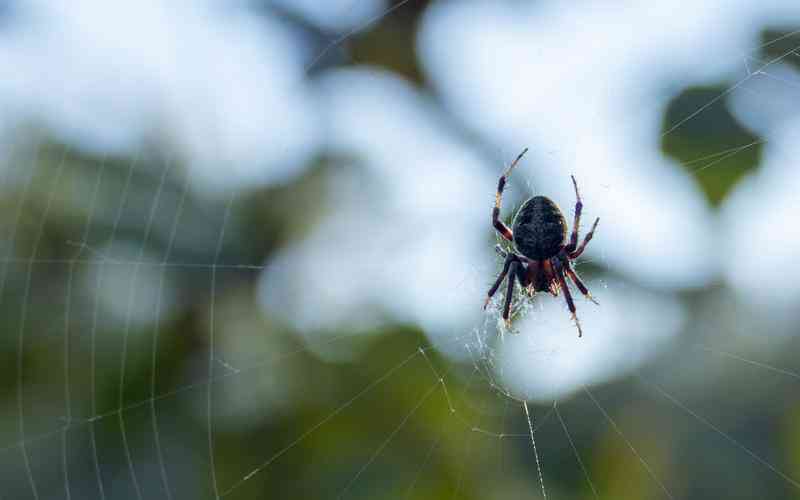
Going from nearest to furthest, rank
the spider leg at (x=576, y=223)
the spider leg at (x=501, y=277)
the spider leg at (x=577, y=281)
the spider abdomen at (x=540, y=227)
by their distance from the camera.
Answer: the spider leg at (x=576, y=223)
the spider abdomen at (x=540, y=227)
the spider leg at (x=577, y=281)
the spider leg at (x=501, y=277)

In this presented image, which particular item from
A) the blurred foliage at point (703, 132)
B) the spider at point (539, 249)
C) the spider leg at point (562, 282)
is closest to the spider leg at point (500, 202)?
the spider at point (539, 249)

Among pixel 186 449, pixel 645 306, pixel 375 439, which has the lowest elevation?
pixel 186 449

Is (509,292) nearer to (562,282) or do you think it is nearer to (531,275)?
(531,275)

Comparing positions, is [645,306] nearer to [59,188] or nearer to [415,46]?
[415,46]

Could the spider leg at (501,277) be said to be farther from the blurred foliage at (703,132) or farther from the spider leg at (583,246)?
the blurred foliage at (703,132)

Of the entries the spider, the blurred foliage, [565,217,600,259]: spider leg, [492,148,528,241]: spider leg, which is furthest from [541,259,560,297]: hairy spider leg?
the blurred foliage

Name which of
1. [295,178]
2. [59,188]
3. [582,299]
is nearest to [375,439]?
[582,299]

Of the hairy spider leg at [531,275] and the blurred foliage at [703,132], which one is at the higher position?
the blurred foliage at [703,132]

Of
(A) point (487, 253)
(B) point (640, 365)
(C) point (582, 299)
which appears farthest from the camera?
(B) point (640, 365)
